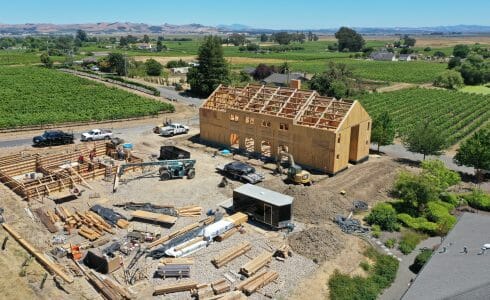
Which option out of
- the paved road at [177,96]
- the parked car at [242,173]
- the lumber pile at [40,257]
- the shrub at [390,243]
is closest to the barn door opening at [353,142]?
the parked car at [242,173]

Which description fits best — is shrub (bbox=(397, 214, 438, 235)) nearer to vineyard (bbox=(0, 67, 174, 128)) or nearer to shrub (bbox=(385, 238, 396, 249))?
shrub (bbox=(385, 238, 396, 249))

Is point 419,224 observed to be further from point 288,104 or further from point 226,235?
point 288,104

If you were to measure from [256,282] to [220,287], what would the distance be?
1.74m

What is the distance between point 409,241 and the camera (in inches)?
957

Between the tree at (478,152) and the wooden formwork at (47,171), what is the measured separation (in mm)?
27384

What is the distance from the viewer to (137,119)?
54781 millimetres

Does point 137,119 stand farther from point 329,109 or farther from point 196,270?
point 196,270

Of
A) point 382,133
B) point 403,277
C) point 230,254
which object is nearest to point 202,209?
point 230,254

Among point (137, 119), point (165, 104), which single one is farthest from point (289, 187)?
point (165, 104)

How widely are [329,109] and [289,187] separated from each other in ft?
33.5

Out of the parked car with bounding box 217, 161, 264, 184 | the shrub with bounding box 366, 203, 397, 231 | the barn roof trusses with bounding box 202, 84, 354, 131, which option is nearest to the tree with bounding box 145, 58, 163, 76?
the barn roof trusses with bounding box 202, 84, 354, 131

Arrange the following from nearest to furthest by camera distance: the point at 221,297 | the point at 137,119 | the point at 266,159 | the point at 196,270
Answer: the point at 221,297 < the point at 196,270 < the point at 266,159 < the point at 137,119

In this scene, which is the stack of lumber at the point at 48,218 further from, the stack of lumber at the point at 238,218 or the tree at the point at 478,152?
the tree at the point at 478,152

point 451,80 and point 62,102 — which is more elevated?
point 62,102
